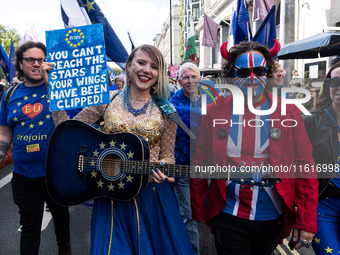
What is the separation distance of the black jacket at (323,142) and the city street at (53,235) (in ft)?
6.35

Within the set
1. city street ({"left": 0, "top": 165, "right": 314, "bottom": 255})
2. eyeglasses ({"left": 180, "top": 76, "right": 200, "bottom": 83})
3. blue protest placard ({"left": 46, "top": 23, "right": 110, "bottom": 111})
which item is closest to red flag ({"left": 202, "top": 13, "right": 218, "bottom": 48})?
eyeglasses ({"left": 180, "top": 76, "right": 200, "bottom": 83})

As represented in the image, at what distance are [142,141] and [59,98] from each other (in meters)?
0.86

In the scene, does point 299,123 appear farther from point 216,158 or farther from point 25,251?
point 25,251

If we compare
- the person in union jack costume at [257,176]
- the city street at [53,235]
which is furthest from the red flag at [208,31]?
the person in union jack costume at [257,176]

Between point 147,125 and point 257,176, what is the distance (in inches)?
33.9

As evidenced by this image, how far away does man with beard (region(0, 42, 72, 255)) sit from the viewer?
2.88m

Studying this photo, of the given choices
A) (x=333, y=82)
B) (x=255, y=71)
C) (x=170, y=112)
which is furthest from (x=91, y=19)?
(x=333, y=82)

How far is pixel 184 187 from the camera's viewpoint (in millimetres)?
3770

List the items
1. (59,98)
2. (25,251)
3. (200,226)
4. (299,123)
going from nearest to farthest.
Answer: (299,123), (59,98), (25,251), (200,226)

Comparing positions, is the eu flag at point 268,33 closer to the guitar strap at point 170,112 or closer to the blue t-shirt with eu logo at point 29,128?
the guitar strap at point 170,112

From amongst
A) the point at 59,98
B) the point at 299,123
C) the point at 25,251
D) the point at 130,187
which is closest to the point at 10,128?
the point at 59,98

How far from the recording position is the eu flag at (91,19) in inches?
131

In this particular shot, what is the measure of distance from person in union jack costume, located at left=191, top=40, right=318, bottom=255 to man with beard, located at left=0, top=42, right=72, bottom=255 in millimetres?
Answer: 1511

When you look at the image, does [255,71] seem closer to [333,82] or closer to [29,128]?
[333,82]
